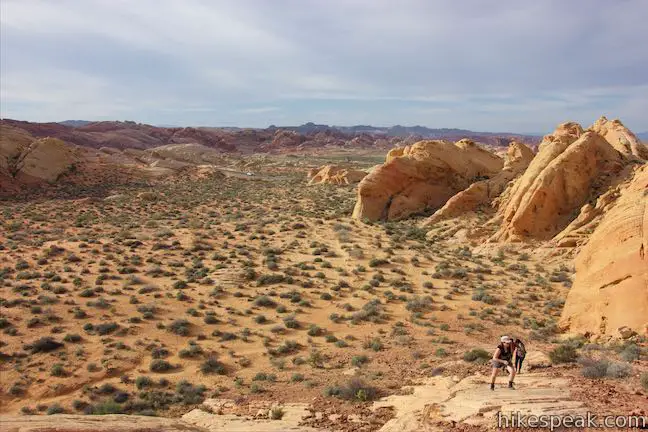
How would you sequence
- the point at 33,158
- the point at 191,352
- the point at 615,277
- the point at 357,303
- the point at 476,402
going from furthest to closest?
the point at 33,158 → the point at 357,303 → the point at 191,352 → the point at 615,277 → the point at 476,402

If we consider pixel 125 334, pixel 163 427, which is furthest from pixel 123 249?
pixel 163 427

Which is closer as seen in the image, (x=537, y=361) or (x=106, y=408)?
(x=537, y=361)

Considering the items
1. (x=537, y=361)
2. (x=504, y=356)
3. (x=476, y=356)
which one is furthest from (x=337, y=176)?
(x=504, y=356)

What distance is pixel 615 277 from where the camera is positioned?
12.2 m

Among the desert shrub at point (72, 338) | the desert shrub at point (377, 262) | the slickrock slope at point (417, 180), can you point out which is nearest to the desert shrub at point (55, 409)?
the desert shrub at point (72, 338)

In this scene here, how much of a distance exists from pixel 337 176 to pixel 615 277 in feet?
153

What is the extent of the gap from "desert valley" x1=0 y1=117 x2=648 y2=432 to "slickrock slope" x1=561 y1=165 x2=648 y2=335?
0.19 ft

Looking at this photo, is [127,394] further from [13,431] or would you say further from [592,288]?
[592,288]

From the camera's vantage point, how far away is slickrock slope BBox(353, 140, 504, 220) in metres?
31.7

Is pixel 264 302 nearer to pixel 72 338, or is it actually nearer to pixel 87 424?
pixel 72 338

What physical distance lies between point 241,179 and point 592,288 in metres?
58.6

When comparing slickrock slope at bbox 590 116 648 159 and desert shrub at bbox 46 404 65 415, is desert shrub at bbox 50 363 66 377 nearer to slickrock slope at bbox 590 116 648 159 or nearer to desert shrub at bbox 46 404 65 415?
desert shrub at bbox 46 404 65 415

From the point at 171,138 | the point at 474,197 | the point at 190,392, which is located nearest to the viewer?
the point at 190,392

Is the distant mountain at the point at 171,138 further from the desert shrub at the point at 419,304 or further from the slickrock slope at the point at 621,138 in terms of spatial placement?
the desert shrub at the point at 419,304
